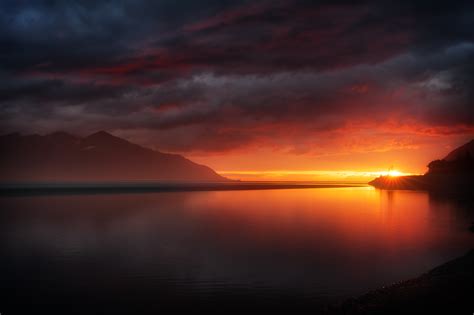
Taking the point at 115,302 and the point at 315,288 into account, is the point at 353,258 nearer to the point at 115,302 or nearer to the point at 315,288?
the point at 315,288

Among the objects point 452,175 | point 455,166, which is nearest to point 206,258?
point 452,175

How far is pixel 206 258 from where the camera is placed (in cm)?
3206

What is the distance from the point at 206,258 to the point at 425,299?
61.7 ft

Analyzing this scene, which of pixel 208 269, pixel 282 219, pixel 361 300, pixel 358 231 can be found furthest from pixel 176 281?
pixel 282 219

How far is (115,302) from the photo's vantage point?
20344 mm

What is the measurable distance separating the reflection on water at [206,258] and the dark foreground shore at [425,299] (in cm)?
351

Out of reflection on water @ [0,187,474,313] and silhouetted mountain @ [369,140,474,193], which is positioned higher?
silhouetted mountain @ [369,140,474,193]

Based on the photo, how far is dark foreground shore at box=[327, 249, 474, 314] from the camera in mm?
15570

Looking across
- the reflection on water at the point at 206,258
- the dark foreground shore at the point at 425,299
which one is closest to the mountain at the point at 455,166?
the reflection on water at the point at 206,258

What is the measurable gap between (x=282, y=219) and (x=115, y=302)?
4382 centimetres

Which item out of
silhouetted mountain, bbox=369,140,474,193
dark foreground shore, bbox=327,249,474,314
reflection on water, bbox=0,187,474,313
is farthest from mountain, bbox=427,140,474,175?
dark foreground shore, bbox=327,249,474,314

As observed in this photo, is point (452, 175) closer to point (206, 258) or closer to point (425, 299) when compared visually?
point (206, 258)

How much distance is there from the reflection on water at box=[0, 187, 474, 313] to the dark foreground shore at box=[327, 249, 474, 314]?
351 centimetres

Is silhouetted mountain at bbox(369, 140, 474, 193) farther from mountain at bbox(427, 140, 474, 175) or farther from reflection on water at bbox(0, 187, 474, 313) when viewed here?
reflection on water at bbox(0, 187, 474, 313)
